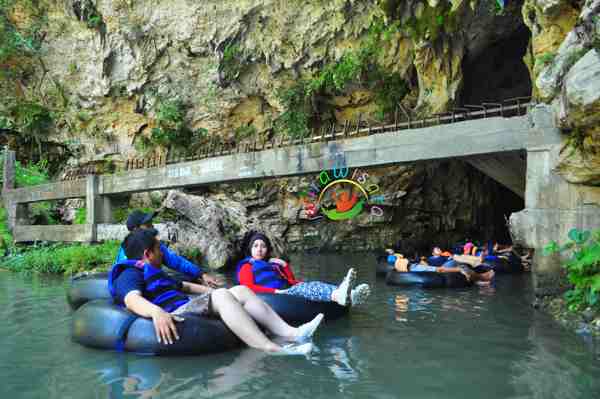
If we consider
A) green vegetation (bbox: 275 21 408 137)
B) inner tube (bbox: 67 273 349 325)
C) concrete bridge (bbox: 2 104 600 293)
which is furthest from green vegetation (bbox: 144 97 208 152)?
inner tube (bbox: 67 273 349 325)

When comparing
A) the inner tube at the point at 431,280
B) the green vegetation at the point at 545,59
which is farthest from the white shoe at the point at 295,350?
the green vegetation at the point at 545,59

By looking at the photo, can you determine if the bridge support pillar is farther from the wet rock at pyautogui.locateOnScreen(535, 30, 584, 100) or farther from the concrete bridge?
the wet rock at pyautogui.locateOnScreen(535, 30, 584, 100)

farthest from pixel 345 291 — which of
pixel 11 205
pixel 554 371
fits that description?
pixel 11 205

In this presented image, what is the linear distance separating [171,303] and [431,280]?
5582mm

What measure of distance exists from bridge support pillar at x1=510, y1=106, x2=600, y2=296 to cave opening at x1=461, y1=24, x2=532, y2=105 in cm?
1000

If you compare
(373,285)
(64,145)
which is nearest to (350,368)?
(373,285)

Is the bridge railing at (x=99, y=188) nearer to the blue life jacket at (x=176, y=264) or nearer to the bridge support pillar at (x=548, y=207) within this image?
the bridge support pillar at (x=548, y=207)

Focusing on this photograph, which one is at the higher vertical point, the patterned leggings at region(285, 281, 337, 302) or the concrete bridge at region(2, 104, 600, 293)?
the concrete bridge at region(2, 104, 600, 293)

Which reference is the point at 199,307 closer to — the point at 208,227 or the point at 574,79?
the point at 574,79

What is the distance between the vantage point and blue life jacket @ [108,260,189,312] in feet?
14.4

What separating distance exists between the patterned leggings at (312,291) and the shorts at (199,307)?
1376 millimetres

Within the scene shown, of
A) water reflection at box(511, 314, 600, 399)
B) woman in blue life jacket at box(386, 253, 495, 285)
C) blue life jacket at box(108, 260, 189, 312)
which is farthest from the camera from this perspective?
woman in blue life jacket at box(386, 253, 495, 285)

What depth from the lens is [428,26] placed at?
1352cm

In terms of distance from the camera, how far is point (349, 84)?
1748 centimetres
